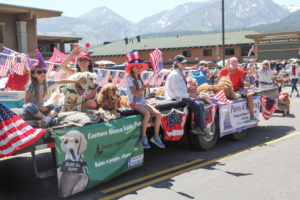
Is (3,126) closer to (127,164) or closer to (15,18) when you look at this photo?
(127,164)

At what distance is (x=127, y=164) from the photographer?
5793 mm

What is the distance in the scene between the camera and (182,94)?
23.4ft

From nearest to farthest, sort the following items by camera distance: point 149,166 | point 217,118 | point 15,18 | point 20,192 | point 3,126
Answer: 1. point 3,126
2. point 20,192
3. point 149,166
4. point 217,118
5. point 15,18

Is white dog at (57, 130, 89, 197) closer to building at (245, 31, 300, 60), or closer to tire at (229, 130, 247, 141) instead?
tire at (229, 130, 247, 141)

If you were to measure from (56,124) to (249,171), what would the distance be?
11.2ft

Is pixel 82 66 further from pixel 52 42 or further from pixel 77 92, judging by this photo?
pixel 52 42

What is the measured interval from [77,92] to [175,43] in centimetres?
5114

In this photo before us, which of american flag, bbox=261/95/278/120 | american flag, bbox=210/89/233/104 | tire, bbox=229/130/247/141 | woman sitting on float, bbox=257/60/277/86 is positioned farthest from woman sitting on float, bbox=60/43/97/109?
woman sitting on float, bbox=257/60/277/86

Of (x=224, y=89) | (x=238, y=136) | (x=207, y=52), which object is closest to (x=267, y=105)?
(x=238, y=136)

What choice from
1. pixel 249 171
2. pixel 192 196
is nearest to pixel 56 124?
pixel 192 196

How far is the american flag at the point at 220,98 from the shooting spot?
7775mm

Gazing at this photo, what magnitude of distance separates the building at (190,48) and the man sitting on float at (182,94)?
42.6m

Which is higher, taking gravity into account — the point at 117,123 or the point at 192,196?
the point at 117,123

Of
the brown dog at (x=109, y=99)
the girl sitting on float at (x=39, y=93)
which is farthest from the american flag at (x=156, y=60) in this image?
the girl sitting on float at (x=39, y=93)
